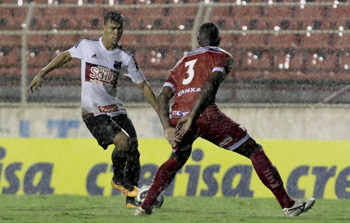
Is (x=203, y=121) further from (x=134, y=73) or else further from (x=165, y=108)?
(x=134, y=73)

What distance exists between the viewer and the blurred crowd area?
35.7ft

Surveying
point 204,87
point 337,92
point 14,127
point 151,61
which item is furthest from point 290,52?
point 204,87

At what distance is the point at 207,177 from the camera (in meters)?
8.77

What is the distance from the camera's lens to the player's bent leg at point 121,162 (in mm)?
6879

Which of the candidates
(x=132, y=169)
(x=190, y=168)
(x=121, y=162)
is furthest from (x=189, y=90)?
(x=190, y=168)

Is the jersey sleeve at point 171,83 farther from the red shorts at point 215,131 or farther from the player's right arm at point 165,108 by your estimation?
the red shorts at point 215,131

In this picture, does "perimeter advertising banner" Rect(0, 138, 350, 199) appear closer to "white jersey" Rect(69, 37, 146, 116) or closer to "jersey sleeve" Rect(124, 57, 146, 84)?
"white jersey" Rect(69, 37, 146, 116)

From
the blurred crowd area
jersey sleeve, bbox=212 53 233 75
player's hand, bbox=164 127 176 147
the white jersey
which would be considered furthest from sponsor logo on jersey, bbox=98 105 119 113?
the blurred crowd area

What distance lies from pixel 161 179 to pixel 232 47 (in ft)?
18.8

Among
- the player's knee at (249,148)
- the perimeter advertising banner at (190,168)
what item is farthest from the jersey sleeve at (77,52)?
the perimeter advertising banner at (190,168)

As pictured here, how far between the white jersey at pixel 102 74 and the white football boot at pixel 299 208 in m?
1.74

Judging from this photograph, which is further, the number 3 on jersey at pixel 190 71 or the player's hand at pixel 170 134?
the number 3 on jersey at pixel 190 71

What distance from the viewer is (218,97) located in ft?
36.4

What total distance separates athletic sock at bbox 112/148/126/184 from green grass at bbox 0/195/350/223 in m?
0.26
